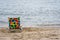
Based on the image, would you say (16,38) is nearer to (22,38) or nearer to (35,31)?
(22,38)

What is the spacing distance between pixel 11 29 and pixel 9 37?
870 millimetres

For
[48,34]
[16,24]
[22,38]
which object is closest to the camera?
[22,38]

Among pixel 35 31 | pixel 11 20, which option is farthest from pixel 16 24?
pixel 35 31

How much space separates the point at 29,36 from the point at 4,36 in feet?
3.74

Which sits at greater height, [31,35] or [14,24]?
[14,24]

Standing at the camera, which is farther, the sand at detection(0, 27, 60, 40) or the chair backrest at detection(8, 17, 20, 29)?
the chair backrest at detection(8, 17, 20, 29)

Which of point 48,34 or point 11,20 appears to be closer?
point 48,34

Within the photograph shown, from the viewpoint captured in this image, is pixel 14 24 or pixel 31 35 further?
pixel 14 24

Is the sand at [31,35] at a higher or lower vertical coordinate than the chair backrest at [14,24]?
lower

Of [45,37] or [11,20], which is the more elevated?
[11,20]

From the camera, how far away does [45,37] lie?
734 centimetres

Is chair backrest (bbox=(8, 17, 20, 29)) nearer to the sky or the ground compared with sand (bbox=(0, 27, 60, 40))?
nearer to the sky

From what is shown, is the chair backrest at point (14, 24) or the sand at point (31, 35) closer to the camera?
the sand at point (31, 35)

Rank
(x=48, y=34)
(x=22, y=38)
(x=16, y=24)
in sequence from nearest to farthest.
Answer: (x=22, y=38), (x=48, y=34), (x=16, y=24)
